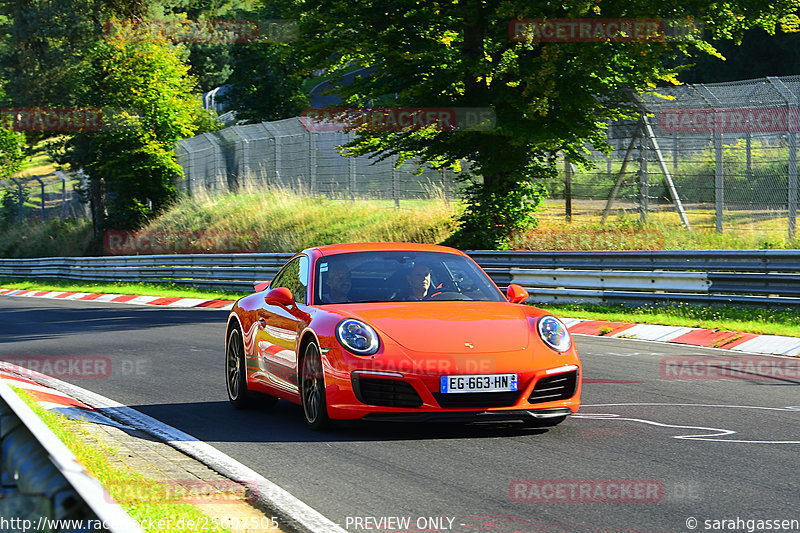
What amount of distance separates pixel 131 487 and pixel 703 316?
1121 cm

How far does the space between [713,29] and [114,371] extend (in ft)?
42.8

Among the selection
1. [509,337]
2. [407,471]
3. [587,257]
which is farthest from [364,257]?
[587,257]

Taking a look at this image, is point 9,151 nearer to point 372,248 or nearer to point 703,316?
point 703,316

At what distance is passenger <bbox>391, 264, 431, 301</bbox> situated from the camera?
836 centimetres

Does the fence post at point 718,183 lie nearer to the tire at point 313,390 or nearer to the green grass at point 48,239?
the tire at point 313,390

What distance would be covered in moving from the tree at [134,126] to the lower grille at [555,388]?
3379cm

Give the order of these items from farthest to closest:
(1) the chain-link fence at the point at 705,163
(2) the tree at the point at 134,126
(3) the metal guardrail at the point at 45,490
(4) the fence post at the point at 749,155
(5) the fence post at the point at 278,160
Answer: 1. (2) the tree at the point at 134,126
2. (5) the fence post at the point at 278,160
3. (4) the fence post at the point at 749,155
4. (1) the chain-link fence at the point at 705,163
5. (3) the metal guardrail at the point at 45,490

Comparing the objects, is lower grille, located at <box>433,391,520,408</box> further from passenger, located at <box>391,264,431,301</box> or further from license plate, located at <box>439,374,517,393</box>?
passenger, located at <box>391,264,431,301</box>

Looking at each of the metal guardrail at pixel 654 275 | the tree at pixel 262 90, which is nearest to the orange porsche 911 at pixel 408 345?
the metal guardrail at pixel 654 275

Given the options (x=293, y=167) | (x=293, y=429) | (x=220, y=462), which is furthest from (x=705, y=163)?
(x=293, y=167)

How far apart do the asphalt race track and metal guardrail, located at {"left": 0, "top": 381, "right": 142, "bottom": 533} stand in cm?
163

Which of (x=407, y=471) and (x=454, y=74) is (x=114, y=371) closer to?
(x=407, y=471)

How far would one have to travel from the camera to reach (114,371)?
12.2 m

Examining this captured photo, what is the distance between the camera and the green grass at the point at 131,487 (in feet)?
16.7
